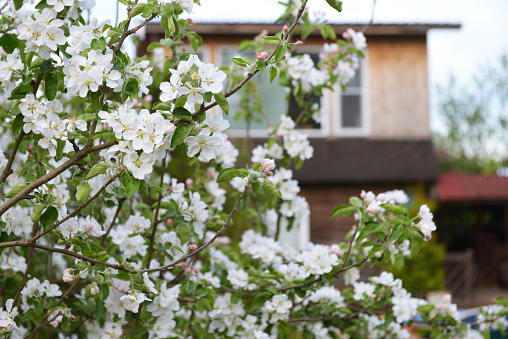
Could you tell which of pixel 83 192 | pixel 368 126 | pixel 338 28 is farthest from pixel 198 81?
pixel 368 126

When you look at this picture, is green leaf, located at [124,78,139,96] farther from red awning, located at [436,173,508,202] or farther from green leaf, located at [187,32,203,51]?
red awning, located at [436,173,508,202]

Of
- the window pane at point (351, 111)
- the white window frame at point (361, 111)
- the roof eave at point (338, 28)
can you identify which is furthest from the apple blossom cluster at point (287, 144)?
the window pane at point (351, 111)

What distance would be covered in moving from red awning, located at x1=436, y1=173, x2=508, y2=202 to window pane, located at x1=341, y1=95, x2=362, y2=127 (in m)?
1.86

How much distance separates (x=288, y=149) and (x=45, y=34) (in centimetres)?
170

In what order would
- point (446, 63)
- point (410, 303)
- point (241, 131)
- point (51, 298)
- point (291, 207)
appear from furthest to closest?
point (446, 63)
point (241, 131)
point (291, 207)
point (410, 303)
point (51, 298)

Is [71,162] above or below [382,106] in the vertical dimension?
below

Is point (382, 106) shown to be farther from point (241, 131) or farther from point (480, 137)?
point (480, 137)

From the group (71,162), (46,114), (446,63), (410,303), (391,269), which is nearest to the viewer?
(71,162)

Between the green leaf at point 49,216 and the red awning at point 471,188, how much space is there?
9.05 metres

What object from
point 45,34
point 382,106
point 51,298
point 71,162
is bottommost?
point 51,298

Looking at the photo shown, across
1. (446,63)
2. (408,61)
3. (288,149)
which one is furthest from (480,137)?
(288,149)

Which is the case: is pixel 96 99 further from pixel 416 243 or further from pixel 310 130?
pixel 310 130

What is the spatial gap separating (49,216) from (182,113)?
0.55 m

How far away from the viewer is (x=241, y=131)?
9.73 meters
